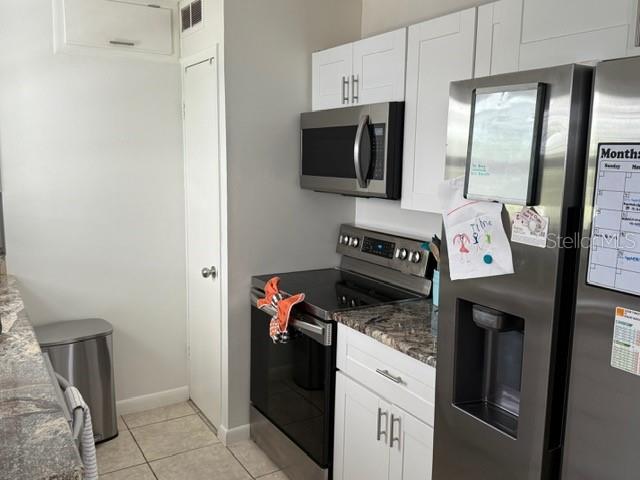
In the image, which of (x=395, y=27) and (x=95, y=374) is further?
(x=95, y=374)

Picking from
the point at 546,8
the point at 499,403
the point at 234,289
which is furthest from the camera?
the point at 234,289

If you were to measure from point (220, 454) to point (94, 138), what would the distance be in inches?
72.1

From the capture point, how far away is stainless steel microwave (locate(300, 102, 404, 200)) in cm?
252

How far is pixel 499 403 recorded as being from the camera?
1651mm

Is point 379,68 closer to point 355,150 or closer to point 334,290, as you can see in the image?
point 355,150

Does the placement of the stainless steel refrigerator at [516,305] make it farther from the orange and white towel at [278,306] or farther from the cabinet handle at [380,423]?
the orange and white towel at [278,306]

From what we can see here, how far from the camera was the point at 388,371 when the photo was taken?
2.18 meters

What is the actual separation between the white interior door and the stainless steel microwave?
49 cm

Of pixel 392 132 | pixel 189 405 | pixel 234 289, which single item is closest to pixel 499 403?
pixel 392 132

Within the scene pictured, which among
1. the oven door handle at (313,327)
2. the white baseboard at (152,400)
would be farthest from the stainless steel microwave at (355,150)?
the white baseboard at (152,400)

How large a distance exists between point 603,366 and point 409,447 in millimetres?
980

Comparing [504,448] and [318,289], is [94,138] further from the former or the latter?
[504,448]

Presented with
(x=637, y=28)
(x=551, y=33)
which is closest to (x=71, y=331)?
(x=551, y=33)

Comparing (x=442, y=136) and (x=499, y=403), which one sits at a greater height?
(x=442, y=136)
